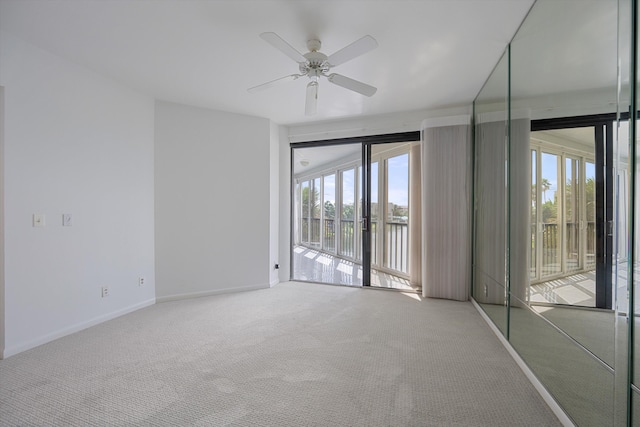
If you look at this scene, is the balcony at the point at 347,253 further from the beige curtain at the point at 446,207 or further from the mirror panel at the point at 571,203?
the mirror panel at the point at 571,203

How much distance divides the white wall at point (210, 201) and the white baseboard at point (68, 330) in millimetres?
345

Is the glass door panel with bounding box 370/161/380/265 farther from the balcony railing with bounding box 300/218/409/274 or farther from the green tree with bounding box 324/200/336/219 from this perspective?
the green tree with bounding box 324/200/336/219

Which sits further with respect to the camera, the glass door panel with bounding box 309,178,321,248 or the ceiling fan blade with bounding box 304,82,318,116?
the glass door panel with bounding box 309,178,321,248

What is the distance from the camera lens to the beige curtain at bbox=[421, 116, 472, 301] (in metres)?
3.88

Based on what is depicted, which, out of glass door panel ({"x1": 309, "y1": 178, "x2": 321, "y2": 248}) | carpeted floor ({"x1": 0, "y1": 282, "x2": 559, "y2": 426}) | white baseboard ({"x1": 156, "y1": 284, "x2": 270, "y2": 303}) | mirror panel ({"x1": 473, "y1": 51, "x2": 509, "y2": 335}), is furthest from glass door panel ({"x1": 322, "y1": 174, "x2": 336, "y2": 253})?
carpeted floor ({"x1": 0, "y1": 282, "x2": 559, "y2": 426})

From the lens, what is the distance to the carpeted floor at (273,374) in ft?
5.56

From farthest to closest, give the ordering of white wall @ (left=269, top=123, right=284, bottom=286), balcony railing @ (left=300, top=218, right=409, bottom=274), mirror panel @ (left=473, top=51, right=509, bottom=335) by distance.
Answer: balcony railing @ (left=300, top=218, right=409, bottom=274), white wall @ (left=269, top=123, right=284, bottom=286), mirror panel @ (left=473, top=51, right=509, bottom=335)

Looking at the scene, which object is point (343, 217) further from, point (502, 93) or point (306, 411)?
point (306, 411)

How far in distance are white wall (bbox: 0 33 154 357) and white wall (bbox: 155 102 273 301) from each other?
231 millimetres

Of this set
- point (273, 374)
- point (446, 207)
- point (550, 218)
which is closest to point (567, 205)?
point (550, 218)

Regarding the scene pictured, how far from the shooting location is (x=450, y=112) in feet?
13.4

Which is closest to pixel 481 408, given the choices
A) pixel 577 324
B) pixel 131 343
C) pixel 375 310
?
pixel 577 324

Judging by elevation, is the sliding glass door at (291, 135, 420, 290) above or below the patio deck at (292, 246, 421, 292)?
above

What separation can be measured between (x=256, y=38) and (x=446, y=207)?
297 centimetres
